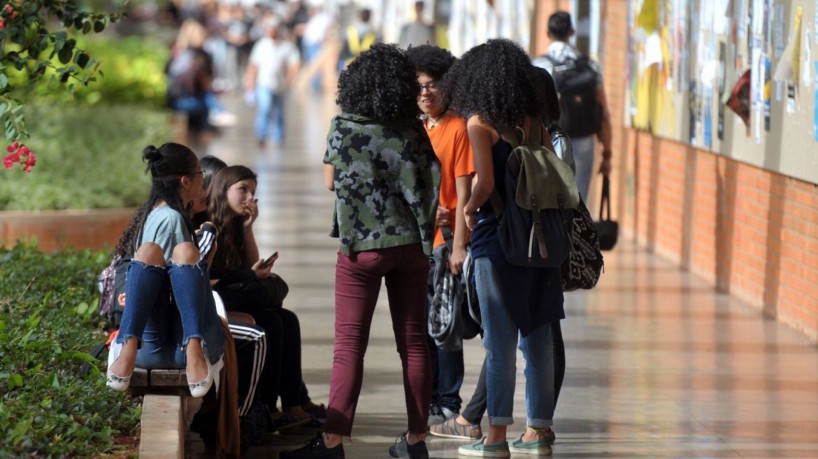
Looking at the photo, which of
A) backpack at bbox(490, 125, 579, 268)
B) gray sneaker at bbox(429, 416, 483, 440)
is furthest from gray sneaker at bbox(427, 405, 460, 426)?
backpack at bbox(490, 125, 579, 268)

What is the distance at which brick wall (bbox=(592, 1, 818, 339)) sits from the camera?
9711 millimetres

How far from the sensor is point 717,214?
37.9 ft

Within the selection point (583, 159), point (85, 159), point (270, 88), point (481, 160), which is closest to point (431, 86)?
point (481, 160)

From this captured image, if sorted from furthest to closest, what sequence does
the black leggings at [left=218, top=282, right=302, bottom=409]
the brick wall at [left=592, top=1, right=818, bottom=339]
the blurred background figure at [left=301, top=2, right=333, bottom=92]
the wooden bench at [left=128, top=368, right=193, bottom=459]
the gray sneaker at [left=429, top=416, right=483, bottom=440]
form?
the blurred background figure at [left=301, top=2, right=333, bottom=92]
the brick wall at [left=592, top=1, right=818, bottom=339]
the gray sneaker at [left=429, top=416, right=483, bottom=440]
the black leggings at [left=218, top=282, right=302, bottom=409]
the wooden bench at [left=128, top=368, right=193, bottom=459]

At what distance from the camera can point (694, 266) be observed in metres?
12.2

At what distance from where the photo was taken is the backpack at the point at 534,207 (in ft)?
20.5

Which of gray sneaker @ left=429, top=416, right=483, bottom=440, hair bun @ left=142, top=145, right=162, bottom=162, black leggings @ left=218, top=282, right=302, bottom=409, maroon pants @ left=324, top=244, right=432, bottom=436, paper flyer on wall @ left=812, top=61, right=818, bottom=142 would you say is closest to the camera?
maroon pants @ left=324, top=244, right=432, bottom=436

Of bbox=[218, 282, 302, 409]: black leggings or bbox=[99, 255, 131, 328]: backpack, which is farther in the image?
bbox=[218, 282, 302, 409]: black leggings

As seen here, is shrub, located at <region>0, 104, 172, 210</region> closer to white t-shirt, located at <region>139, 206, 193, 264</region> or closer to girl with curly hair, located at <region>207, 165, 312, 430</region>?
girl with curly hair, located at <region>207, 165, 312, 430</region>

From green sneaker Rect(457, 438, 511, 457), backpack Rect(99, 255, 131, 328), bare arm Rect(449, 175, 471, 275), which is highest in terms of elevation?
bare arm Rect(449, 175, 471, 275)

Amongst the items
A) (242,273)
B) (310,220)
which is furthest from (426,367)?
(310,220)

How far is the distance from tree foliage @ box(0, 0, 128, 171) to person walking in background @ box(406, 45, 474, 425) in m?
1.50

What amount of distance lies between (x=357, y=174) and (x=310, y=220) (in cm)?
985

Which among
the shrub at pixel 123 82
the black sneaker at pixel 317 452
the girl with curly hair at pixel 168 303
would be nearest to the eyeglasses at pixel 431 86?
the girl with curly hair at pixel 168 303
